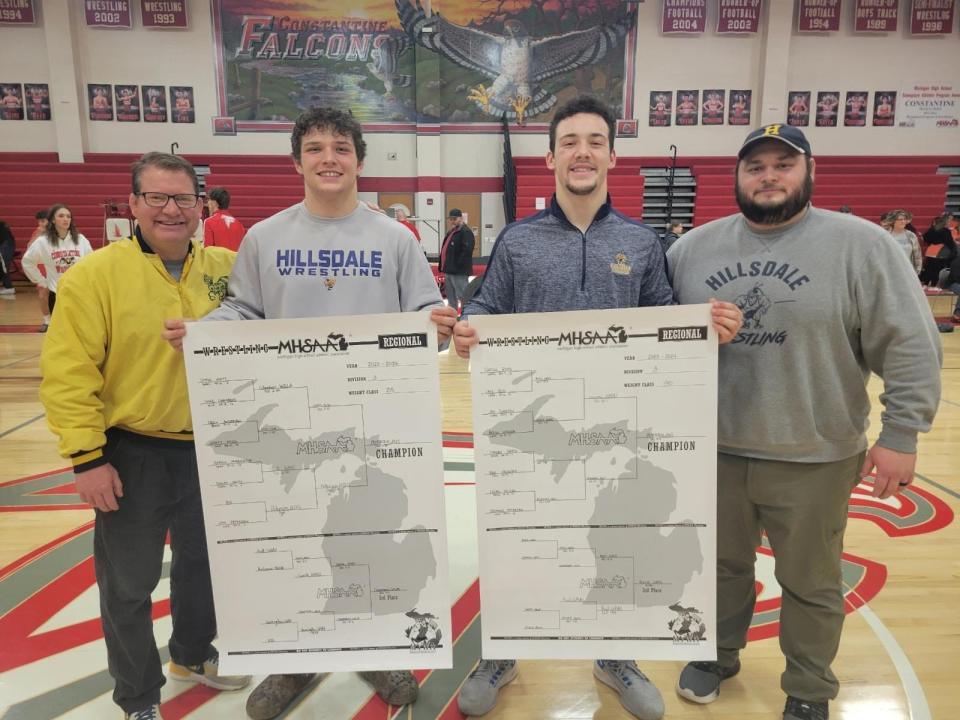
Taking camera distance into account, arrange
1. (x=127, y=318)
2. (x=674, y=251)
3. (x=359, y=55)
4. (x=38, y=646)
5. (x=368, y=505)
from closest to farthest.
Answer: (x=127, y=318) < (x=368, y=505) < (x=674, y=251) < (x=38, y=646) < (x=359, y=55)

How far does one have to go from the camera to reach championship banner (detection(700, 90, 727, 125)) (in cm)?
1467

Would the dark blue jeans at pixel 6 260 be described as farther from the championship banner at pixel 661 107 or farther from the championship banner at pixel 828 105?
the championship banner at pixel 828 105

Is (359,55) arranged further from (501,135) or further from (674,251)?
(674,251)

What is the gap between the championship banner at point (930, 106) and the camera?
14531mm

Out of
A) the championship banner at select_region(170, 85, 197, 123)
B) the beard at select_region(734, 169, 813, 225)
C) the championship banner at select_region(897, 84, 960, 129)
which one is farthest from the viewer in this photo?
the championship banner at select_region(897, 84, 960, 129)

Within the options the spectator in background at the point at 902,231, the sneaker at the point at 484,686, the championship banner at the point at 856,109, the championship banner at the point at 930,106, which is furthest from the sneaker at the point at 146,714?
the championship banner at the point at 930,106

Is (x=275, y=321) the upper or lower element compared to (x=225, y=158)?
lower

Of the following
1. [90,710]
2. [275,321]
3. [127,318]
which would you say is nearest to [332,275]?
[275,321]

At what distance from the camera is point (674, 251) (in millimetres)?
2051

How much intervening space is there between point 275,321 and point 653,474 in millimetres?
1176

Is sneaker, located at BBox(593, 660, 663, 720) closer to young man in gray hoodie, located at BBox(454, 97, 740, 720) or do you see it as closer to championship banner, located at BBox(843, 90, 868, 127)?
young man in gray hoodie, located at BBox(454, 97, 740, 720)

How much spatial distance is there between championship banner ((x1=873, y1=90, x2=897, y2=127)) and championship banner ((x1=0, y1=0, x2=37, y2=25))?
61.3 ft

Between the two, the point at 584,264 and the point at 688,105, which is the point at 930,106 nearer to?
the point at 688,105

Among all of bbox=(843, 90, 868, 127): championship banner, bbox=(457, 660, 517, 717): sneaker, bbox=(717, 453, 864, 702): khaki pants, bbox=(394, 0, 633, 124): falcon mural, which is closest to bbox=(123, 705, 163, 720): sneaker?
bbox=(457, 660, 517, 717): sneaker
